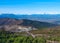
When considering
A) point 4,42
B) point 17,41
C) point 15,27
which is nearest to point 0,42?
point 4,42

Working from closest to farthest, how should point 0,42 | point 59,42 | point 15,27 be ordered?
point 0,42
point 59,42
point 15,27

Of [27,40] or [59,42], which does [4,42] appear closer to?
[27,40]

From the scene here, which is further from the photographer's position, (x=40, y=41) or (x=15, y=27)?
(x=15, y=27)

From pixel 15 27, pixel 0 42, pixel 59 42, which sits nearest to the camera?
pixel 0 42

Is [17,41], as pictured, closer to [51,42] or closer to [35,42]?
[35,42]

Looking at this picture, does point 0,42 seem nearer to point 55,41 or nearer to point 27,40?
point 27,40

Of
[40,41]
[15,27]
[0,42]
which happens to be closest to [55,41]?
[40,41]

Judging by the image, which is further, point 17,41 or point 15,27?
point 15,27
